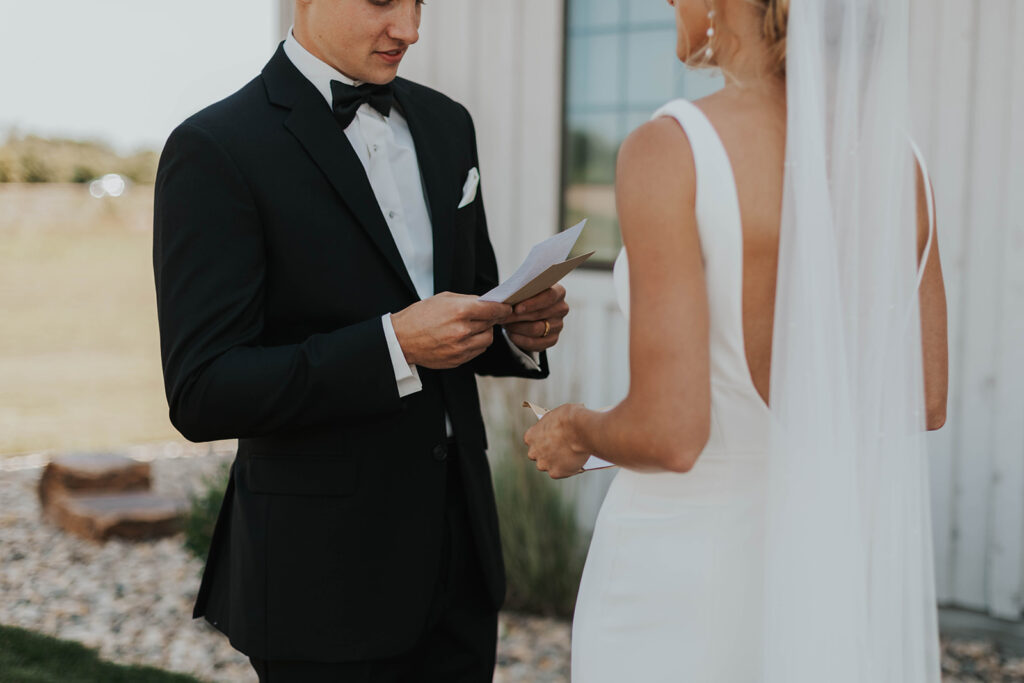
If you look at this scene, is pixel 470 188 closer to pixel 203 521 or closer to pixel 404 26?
pixel 404 26

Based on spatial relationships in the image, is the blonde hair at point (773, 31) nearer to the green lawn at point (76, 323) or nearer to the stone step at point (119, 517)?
the stone step at point (119, 517)

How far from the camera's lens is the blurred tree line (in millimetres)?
19859

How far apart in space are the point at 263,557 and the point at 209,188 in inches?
30.1

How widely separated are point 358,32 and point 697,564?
136cm

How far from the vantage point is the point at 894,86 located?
1684 millimetres

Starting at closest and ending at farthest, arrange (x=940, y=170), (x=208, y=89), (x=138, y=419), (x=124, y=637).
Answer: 1. (x=940, y=170)
2. (x=124, y=637)
3. (x=138, y=419)
4. (x=208, y=89)

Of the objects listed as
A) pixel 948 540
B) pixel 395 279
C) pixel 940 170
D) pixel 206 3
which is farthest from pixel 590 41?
pixel 206 3

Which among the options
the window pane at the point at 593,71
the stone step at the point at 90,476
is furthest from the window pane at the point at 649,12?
the stone step at the point at 90,476

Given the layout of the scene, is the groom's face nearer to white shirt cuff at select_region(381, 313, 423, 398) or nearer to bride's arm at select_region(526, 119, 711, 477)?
white shirt cuff at select_region(381, 313, 423, 398)

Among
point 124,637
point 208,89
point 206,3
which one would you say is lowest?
point 124,637

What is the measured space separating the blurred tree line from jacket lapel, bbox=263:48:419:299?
19122mm

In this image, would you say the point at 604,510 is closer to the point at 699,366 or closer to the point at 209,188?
the point at 699,366

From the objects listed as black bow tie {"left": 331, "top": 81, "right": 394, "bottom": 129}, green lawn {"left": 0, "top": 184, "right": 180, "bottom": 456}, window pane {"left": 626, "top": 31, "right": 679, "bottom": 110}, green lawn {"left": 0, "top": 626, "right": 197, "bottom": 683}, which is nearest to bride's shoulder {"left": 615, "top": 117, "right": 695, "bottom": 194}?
black bow tie {"left": 331, "top": 81, "right": 394, "bottom": 129}

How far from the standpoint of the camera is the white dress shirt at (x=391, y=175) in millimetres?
2334
